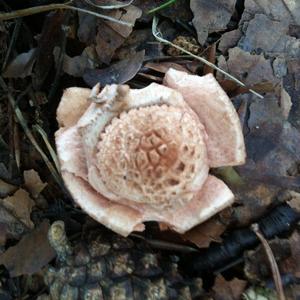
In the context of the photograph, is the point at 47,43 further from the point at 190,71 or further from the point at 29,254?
the point at 29,254

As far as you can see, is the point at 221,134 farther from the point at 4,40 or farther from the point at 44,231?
the point at 4,40

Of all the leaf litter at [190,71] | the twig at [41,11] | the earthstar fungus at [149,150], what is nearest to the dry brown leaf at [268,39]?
the leaf litter at [190,71]

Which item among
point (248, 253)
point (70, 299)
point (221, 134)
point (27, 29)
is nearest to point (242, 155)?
point (221, 134)

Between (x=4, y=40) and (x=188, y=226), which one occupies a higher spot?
(x=4, y=40)

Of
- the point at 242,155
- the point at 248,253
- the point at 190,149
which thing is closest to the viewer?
the point at 190,149

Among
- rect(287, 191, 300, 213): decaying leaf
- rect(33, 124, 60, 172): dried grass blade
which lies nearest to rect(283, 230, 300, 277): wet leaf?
rect(287, 191, 300, 213): decaying leaf

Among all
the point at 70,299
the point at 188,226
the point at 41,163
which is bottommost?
the point at 70,299

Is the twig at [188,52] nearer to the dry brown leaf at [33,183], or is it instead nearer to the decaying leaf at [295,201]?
the decaying leaf at [295,201]

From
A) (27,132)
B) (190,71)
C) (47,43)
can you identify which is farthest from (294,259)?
(47,43)
